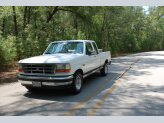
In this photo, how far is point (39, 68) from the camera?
827 centimetres

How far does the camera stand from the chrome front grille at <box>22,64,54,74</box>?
321 inches

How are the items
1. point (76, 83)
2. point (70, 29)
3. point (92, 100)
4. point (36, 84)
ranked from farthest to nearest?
point (70, 29)
point (76, 83)
point (36, 84)
point (92, 100)

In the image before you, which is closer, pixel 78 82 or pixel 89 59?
pixel 78 82

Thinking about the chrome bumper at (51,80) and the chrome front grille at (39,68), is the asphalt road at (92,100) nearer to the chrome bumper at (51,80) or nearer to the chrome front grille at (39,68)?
the chrome bumper at (51,80)

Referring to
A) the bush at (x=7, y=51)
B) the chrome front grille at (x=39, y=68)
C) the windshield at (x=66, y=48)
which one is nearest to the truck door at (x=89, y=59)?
the windshield at (x=66, y=48)

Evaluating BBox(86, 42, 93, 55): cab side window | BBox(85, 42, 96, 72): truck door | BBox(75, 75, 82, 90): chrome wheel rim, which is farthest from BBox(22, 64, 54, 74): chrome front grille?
BBox(86, 42, 93, 55): cab side window

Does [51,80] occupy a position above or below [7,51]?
below

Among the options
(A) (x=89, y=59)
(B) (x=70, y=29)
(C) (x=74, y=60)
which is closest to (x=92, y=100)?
(C) (x=74, y=60)

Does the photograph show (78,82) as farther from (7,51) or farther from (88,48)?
(7,51)

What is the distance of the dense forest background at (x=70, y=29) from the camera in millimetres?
18672

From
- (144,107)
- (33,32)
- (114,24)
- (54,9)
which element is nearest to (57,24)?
(54,9)

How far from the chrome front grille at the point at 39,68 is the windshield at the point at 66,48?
5.78 ft

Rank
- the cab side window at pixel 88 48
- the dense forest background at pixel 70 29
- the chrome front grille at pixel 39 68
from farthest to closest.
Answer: the dense forest background at pixel 70 29
the cab side window at pixel 88 48
the chrome front grille at pixel 39 68

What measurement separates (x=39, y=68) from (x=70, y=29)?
20905 millimetres
